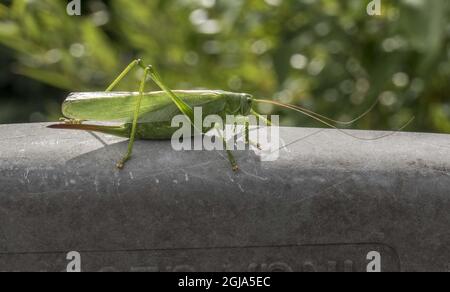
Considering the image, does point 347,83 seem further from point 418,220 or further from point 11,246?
point 11,246

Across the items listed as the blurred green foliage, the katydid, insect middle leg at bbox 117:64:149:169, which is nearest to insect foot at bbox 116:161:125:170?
insect middle leg at bbox 117:64:149:169

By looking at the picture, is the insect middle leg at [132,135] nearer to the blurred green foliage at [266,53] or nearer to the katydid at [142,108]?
the katydid at [142,108]

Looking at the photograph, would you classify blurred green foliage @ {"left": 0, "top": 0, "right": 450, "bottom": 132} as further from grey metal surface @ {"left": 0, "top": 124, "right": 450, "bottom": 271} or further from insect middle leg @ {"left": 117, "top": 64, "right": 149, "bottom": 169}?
grey metal surface @ {"left": 0, "top": 124, "right": 450, "bottom": 271}

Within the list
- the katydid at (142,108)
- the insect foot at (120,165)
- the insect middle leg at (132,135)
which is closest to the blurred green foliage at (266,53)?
the katydid at (142,108)

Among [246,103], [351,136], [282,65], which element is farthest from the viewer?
[282,65]

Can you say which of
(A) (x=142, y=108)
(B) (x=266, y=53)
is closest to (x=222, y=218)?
(A) (x=142, y=108)
